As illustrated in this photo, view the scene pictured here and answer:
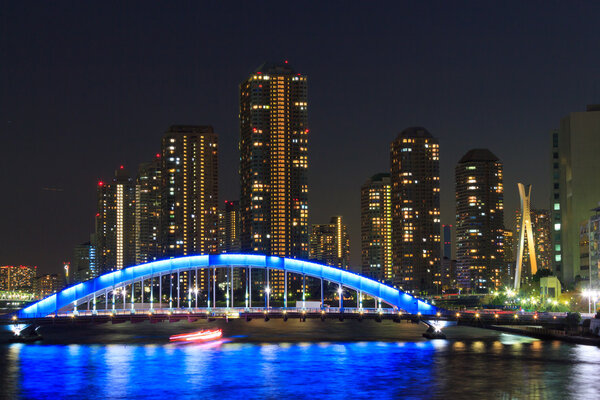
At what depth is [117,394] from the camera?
66.2 meters

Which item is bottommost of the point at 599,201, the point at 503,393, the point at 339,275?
the point at 503,393

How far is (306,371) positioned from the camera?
79.3 meters

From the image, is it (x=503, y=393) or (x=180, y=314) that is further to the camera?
(x=180, y=314)

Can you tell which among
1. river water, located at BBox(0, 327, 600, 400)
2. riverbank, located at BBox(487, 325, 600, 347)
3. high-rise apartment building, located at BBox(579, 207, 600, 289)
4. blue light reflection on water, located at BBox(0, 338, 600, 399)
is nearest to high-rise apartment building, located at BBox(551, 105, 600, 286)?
high-rise apartment building, located at BBox(579, 207, 600, 289)

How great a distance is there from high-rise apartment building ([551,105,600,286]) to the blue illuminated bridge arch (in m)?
50.8

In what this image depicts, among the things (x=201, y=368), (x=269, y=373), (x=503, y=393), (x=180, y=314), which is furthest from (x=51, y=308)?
(x=503, y=393)

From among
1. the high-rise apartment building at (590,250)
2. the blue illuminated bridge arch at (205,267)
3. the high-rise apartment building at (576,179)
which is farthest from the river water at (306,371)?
the high-rise apartment building at (576,179)

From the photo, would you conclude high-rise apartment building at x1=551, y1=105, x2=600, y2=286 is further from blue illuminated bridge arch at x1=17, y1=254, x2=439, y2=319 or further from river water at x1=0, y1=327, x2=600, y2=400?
blue illuminated bridge arch at x1=17, y1=254, x2=439, y2=319

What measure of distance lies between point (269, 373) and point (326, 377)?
19.9 ft

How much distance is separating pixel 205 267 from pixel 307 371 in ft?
132

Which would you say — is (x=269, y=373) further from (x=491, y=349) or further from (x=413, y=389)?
(x=491, y=349)

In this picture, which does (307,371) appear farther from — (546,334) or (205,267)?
(546,334)

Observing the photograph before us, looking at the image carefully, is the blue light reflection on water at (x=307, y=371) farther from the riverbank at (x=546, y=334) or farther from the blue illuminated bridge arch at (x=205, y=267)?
the blue illuminated bridge arch at (x=205, y=267)

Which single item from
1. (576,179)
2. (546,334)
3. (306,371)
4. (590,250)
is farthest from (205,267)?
(576,179)
